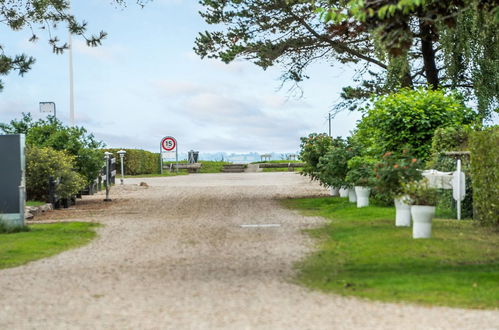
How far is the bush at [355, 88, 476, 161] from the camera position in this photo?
62.3 ft

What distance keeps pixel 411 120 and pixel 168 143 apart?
28362 mm

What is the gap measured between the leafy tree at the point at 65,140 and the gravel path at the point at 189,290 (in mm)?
8489

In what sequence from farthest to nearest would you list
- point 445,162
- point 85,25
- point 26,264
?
point 85,25, point 445,162, point 26,264

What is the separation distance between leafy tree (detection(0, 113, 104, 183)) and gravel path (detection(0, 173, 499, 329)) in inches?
334

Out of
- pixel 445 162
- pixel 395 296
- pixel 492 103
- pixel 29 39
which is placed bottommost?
pixel 395 296

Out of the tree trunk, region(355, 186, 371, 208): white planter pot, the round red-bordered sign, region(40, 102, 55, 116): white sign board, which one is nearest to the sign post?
the round red-bordered sign

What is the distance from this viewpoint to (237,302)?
7371mm

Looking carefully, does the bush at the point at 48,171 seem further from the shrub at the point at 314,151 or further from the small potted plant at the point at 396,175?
the small potted plant at the point at 396,175

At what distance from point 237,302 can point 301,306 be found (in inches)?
25.5

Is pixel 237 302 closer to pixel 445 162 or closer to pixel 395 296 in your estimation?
pixel 395 296

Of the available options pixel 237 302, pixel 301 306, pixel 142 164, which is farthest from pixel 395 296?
pixel 142 164

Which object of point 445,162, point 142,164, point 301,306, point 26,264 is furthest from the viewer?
point 142,164

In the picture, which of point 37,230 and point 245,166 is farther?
point 245,166

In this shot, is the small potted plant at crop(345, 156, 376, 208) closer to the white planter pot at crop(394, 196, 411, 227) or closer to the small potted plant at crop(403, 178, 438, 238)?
the white planter pot at crop(394, 196, 411, 227)
